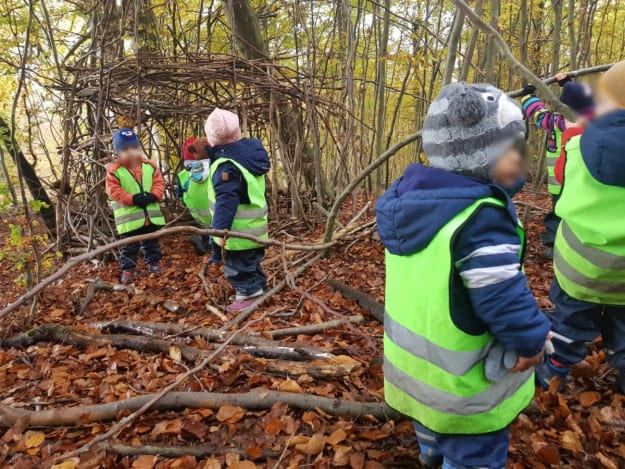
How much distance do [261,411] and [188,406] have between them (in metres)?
0.40

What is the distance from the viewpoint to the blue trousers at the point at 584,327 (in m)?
1.97

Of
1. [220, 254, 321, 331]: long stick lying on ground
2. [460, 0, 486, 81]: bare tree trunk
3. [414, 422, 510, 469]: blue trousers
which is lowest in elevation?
[220, 254, 321, 331]: long stick lying on ground

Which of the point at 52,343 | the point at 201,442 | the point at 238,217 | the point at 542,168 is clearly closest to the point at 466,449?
the point at 201,442

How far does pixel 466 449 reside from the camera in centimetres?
141

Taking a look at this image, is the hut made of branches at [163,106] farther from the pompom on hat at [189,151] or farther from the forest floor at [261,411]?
the forest floor at [261,411]

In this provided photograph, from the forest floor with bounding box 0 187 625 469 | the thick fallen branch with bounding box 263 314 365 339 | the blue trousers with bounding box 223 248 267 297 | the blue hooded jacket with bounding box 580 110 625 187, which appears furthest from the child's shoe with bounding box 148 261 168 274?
the blue hooded jacket with bounding box 580 110 625 187

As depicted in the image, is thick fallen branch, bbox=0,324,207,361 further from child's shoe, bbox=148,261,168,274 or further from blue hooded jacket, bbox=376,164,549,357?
child's shoe, bbox=148,261,168,274

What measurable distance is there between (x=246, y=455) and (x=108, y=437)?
26.7 inches

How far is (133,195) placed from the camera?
480cm

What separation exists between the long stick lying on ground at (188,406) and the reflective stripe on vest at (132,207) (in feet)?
10.1

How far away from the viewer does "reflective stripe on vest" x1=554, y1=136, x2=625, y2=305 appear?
5.58ft

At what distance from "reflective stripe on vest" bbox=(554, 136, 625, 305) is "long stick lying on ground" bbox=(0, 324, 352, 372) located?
1319 millimetres

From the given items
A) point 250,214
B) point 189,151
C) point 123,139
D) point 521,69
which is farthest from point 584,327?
point 123,139

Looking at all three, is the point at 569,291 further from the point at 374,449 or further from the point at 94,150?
the point at 94,150
